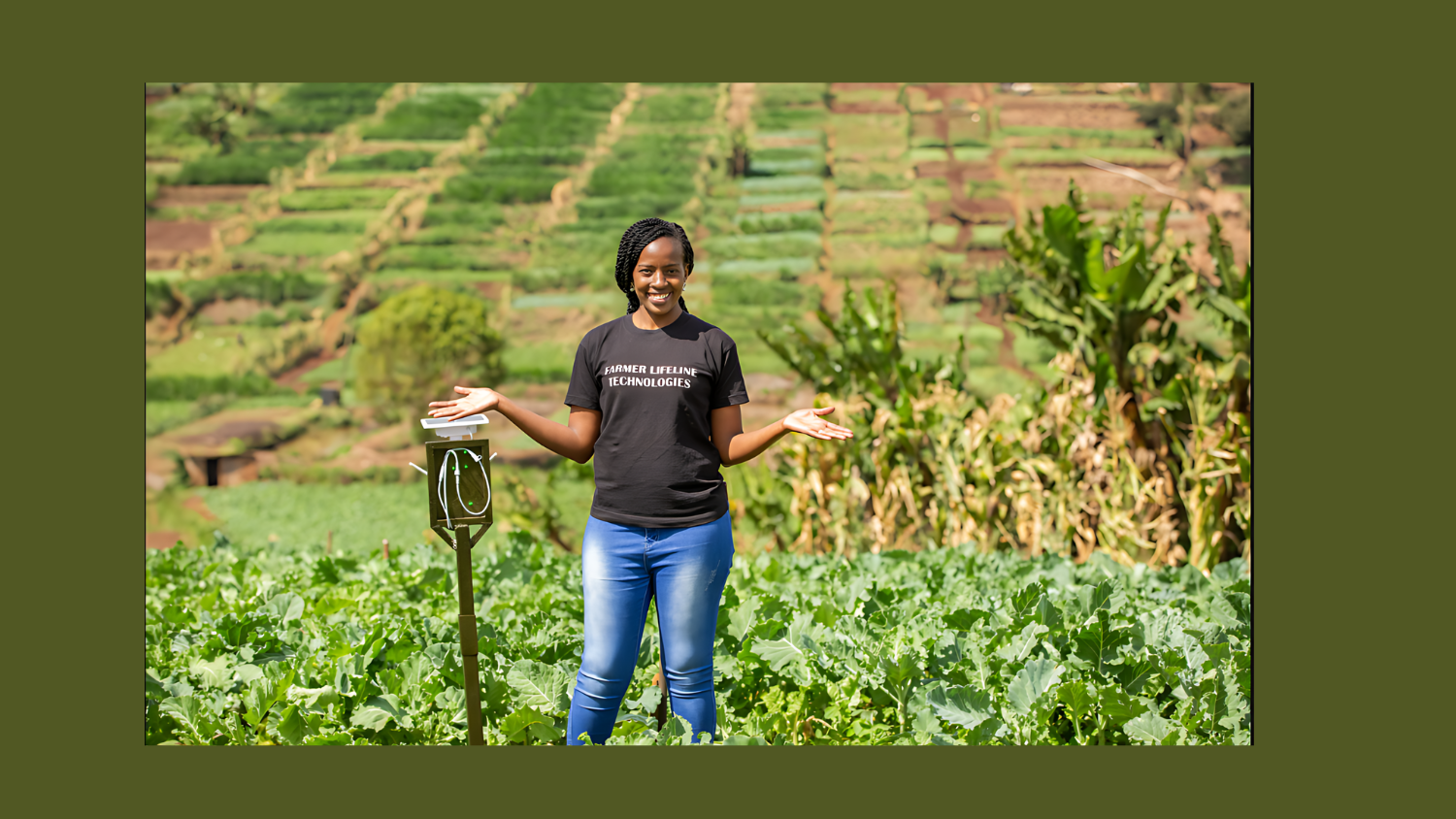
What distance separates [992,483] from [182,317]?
23.5 feet

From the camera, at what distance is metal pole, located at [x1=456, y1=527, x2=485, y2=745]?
9.71ft

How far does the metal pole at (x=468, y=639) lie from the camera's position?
2961 mm

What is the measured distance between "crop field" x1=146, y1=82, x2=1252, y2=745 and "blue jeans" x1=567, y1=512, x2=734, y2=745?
0.60 meters

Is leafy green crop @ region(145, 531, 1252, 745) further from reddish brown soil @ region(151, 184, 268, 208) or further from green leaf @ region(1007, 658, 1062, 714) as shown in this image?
reddish brown soil @ region(151, 184, 268, 208)

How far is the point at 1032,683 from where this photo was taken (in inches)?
130

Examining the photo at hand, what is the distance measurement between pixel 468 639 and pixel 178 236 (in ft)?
25.5

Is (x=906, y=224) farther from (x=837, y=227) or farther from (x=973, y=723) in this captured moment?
(x=973, y=723)

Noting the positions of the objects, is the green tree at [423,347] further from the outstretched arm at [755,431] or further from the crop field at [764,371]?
the outstretched arm at [755,431]

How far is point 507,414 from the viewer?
2.96 metres

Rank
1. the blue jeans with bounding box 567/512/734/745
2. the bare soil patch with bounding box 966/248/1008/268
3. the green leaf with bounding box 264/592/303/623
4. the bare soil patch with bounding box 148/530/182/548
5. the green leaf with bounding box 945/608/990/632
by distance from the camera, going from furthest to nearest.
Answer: the bare soil patch with bounding box 148/530/182/548
the bare soil patch with bounding box 966/248/1008/268
the green leaf with bounding box 264/592/303/623
the green leaf with bounding box 945/608/990/632
the blue jeans with bounding box 567/512/734/745

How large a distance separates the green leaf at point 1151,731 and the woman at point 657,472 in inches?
52.2

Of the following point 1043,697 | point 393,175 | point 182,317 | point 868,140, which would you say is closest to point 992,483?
point 1043,697

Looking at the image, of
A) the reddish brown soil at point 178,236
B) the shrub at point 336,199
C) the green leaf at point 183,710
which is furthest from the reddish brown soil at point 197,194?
the green leaf at point 183,710

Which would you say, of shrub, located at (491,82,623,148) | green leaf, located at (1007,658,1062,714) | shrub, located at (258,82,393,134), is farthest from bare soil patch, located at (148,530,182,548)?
green leaf, located at (1007,658,1062,714)
